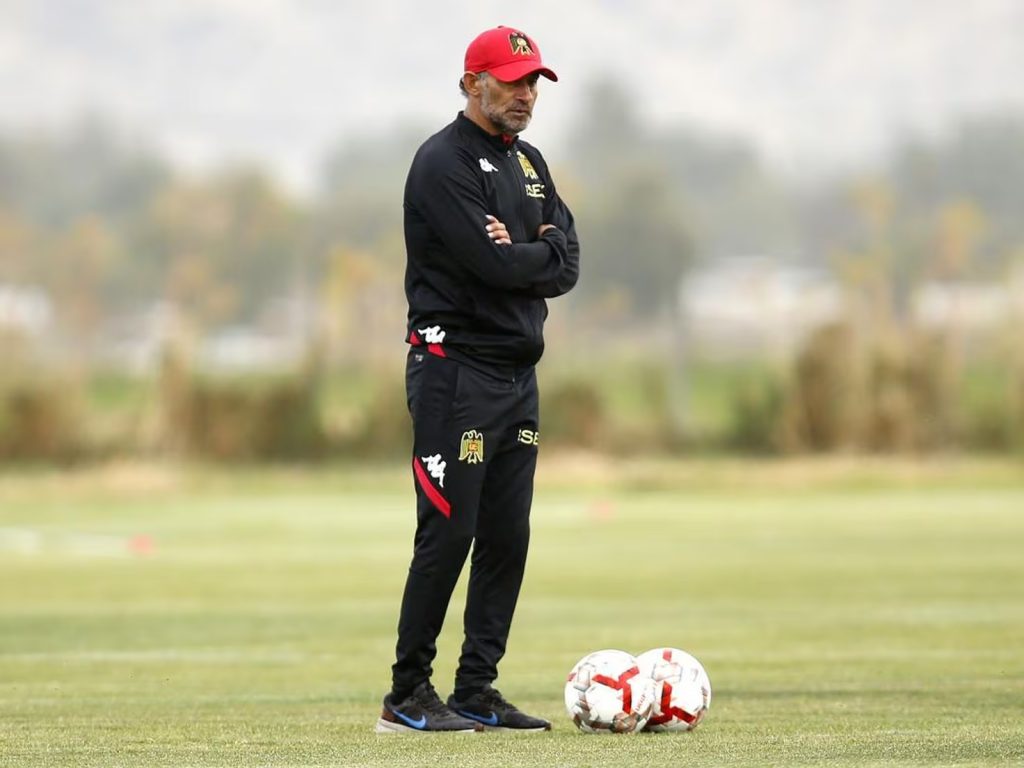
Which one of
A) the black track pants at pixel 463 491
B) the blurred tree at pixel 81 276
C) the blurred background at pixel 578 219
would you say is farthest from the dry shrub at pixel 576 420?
the blurred tree at pixel 81 276

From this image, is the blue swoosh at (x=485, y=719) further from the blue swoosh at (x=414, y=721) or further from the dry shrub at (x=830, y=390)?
the dry shrub at (x=830, y=390)

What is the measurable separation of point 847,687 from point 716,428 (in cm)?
4040

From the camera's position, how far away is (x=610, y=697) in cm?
720

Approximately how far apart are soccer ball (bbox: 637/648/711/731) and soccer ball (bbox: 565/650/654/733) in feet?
0.10

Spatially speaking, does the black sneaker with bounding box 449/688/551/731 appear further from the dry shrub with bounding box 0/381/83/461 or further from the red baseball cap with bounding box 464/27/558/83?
the dry shrub with bounding box 0/381/83/461

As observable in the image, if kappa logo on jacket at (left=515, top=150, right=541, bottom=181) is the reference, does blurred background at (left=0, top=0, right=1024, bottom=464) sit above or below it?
above

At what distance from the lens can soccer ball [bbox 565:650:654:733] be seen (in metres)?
7.20

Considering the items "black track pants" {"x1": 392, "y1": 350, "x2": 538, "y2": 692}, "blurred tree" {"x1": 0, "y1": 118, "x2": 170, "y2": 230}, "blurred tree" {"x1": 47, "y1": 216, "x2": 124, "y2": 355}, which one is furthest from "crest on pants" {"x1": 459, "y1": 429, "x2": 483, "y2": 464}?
"blurred tree" {"x1": 0, "y1": 118, "x2": 170, "y2": 230}

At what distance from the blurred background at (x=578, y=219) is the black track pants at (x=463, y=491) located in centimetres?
3661

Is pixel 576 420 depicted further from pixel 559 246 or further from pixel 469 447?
pixel 469 447

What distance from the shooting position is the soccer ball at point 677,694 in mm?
7199

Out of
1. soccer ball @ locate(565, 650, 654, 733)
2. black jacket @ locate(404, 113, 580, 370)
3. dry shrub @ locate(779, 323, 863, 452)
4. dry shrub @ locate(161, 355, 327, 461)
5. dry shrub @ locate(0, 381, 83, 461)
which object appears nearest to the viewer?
soccer ball @ locate(565, 650, 654, 733)

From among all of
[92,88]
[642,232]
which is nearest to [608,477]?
[642,232]

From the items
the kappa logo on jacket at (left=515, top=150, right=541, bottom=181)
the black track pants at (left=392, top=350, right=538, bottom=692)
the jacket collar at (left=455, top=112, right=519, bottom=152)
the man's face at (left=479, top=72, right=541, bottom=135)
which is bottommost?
the black track pants at (left=392, top=350, right=538, bottom=692)
